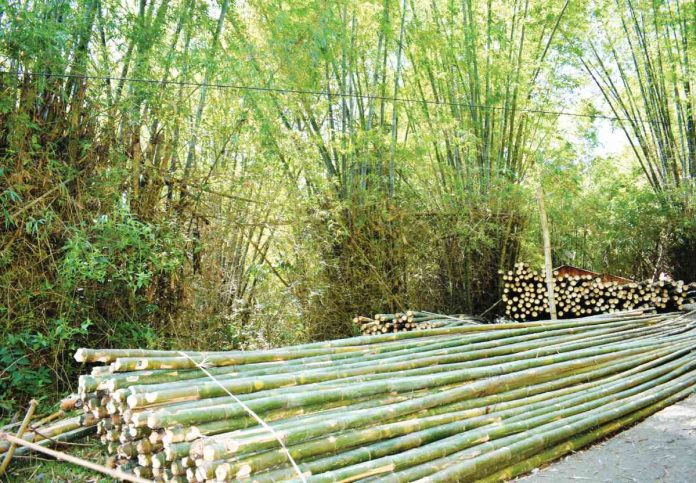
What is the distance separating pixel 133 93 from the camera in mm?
3619

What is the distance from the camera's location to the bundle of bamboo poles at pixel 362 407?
1.92 metres

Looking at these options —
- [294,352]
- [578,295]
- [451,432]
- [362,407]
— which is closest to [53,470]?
[294,352]

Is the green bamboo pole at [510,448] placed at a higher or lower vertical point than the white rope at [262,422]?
lower

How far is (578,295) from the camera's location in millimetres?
6188

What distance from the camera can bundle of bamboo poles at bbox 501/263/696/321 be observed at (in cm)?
604

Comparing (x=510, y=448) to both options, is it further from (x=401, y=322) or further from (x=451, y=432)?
(x=401, y=322)

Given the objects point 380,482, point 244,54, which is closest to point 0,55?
point 244,54

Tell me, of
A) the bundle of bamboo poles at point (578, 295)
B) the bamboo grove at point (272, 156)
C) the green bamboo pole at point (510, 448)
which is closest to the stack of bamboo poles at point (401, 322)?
the bamboo grove at point (272, 156)

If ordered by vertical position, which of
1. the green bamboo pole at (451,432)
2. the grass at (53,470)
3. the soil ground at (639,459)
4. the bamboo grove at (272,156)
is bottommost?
the grass at (53,470)

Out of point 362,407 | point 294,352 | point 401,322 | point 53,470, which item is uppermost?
point 294,352

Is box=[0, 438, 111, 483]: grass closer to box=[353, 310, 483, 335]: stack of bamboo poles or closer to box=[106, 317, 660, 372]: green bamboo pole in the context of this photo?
box=[106, 317, 660, 372]: green bamboo pole

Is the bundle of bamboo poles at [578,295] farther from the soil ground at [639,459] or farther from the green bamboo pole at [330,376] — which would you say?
the soil ground at [639,459]

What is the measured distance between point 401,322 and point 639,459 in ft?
8.84

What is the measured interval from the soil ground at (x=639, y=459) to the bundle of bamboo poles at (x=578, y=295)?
3011 mm
